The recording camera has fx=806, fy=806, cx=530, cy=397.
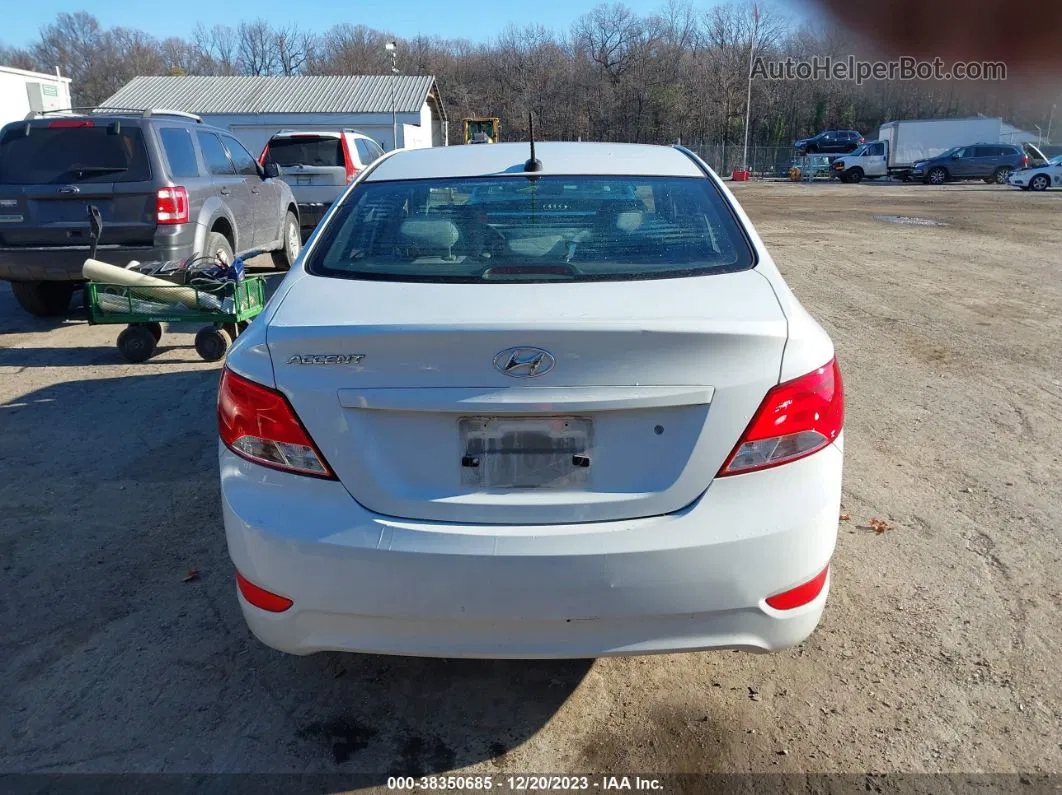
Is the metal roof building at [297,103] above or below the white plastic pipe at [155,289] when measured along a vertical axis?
above

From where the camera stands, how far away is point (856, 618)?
3211 mm

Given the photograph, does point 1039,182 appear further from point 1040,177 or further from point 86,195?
point 86,195

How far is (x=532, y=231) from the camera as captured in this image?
3100mm

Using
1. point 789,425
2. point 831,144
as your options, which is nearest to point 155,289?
point 789,425

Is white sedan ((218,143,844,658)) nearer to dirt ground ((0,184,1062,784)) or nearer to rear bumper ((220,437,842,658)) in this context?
rear bumper ((220,437,842,658))

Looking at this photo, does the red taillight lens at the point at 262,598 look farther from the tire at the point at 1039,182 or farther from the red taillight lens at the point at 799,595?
the tire at the point at 1039,182

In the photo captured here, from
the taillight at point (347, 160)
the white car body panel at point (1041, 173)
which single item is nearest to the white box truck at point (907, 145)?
the white car body panel at point (1041, 173)

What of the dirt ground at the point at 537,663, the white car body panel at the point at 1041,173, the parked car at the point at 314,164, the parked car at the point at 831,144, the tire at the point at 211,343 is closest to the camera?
the dirt ground at the point at 537,663

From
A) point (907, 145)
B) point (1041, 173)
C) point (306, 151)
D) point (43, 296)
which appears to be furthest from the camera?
point (907, 145)

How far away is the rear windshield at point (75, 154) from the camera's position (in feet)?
24.9

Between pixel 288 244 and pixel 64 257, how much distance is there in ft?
12.4

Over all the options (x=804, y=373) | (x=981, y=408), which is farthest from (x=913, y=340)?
(x=804, y=373)

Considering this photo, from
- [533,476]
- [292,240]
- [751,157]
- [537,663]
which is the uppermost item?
[751,157]

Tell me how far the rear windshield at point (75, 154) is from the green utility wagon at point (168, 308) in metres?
1.49
